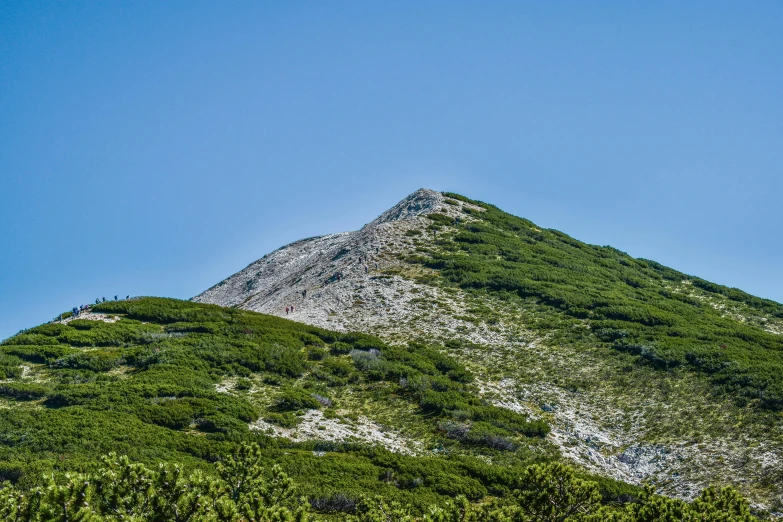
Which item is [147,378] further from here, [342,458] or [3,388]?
[342,458]

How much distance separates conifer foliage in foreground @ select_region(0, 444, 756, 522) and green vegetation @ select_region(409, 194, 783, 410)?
2037 cm

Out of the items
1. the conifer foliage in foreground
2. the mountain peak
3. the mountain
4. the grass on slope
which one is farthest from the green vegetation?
the conifer foliage in foreground

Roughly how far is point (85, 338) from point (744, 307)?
61.3 metres

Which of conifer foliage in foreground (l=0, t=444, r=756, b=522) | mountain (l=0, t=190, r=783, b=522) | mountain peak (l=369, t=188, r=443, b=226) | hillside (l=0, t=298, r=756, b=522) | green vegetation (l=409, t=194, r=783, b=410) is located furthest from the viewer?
mountain peak (l=369, t=188, r=443, b=226)

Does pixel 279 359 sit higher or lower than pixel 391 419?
higher

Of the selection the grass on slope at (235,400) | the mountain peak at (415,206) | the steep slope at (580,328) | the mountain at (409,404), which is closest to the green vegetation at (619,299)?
the steep slope at (580,328)

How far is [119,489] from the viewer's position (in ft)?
52.8

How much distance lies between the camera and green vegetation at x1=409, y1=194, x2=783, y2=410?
138 feet

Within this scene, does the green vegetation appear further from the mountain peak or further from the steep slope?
the mountain peak

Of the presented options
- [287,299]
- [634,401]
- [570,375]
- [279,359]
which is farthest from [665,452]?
[287,299]

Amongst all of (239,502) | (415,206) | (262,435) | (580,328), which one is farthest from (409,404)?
(415,206)

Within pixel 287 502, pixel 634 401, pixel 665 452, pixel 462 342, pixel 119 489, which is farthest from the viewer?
pixel 462 342

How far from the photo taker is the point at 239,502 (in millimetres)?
17453

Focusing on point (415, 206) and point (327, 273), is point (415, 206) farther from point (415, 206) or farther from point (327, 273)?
point (327, 273)
